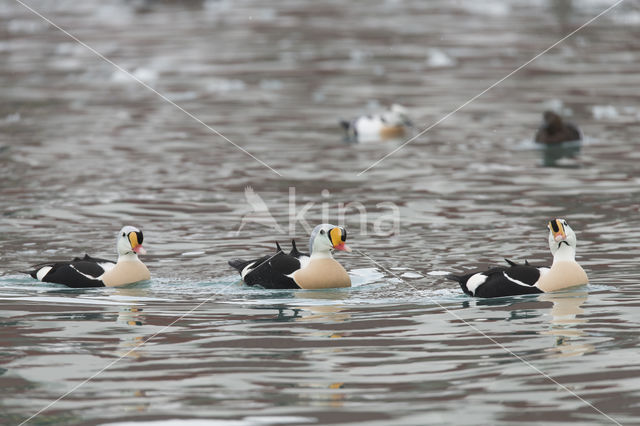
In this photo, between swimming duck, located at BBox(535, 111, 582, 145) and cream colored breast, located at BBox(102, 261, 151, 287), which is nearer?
cream colored breast, located at BBox(102, 261, 151, 287)

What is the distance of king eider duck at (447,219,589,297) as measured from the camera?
9.43m

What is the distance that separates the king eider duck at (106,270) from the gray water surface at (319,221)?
0.18 metres

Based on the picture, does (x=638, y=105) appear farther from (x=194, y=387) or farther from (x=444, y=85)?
(x=194, y=387)

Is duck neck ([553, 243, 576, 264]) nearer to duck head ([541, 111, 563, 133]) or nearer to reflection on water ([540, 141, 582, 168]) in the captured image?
reflection on water ([540, 141, 582, 168])

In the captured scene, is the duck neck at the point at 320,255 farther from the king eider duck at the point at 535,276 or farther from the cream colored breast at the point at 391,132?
the cream colored breast at the point at 391,132

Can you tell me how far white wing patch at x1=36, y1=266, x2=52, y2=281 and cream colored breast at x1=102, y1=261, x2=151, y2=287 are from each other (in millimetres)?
536

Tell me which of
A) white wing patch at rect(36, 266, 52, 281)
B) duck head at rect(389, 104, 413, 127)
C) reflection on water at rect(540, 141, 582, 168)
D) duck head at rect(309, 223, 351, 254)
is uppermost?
duck head at rect(389, 104, 413, 127)

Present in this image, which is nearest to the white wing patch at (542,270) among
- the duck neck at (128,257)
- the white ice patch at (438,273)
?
the white ice patch at (438,273)

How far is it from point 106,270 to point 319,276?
193 centimetres

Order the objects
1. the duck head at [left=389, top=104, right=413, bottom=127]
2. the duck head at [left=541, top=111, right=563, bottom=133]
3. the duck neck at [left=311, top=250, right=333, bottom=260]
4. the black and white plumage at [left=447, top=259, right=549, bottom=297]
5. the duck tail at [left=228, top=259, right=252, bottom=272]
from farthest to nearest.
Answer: the duck head at [left=389, top=104, right=413, bottom=127] < the duck head at [left=541, top=111, right=563, bottom=133] < the duck tail at [left=228, top=259, right=252, bottom=272] < the duck neck at [left=311, top=250, right=333, bottom=260] < the black and white plumage at [left=447, top=259, right=549, bottom=297]

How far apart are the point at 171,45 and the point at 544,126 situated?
53.4 ft

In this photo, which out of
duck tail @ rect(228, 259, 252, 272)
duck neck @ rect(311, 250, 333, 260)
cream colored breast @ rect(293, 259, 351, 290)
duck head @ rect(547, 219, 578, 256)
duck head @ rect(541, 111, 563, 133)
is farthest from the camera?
duck head @ rect(541, 111, 563, 133)

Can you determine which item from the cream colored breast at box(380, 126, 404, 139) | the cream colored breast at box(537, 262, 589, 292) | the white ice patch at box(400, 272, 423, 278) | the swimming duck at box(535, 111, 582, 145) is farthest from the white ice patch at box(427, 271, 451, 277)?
the cream colored breast at box(380, 126, 404, 139)

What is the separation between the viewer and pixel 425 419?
639 cm
